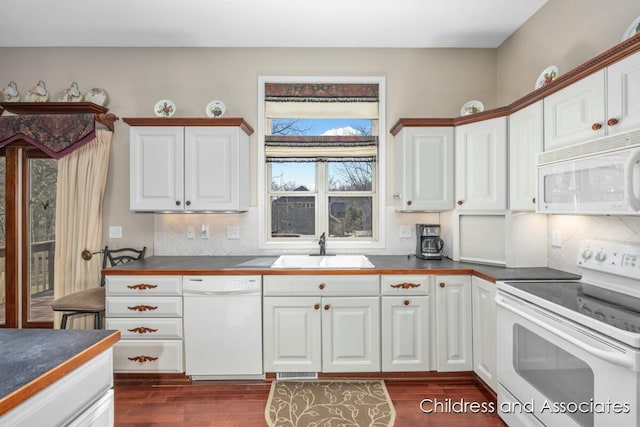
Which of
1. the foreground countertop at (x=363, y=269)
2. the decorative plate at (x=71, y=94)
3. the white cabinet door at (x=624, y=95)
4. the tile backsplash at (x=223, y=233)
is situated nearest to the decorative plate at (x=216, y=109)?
the tile backsplash at (x=223, y=233)

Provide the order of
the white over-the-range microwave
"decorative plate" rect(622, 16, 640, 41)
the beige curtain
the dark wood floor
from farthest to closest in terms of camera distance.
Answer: the beige curtain < the dark wood floor < "decorative plate" rect(622, 16, 640, 41) < the white over-the-range microwave

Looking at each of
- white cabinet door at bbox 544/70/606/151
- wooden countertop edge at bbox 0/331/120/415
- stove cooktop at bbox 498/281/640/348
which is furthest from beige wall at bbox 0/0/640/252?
wooden countertop edge at bbox 0/331/120/415

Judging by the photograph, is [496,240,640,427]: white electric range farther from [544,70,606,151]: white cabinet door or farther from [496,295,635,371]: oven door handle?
[544,70,606,151]: white cabinet door

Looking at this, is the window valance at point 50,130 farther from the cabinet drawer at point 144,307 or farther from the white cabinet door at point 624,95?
the white cabinet door at point 624,95

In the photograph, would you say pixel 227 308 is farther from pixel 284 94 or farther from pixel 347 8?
pixel 347 8

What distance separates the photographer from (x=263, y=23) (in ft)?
9.46

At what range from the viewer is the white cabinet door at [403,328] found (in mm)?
2584

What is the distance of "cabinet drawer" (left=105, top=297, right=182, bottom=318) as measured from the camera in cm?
258

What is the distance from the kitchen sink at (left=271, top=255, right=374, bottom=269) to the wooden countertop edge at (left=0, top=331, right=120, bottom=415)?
→ 1650 mm

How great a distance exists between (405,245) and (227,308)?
67.1 inches

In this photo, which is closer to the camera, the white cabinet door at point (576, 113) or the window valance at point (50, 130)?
the white cabinet door at point (576, 113)

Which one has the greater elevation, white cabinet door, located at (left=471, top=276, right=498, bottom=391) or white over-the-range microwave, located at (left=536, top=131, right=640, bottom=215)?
white over-the-range microwave, located at (left=536, top=131, right=640, bottom=215)

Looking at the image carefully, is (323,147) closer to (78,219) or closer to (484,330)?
(484,330)

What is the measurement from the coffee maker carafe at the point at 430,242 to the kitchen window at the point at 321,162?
0.39 m
